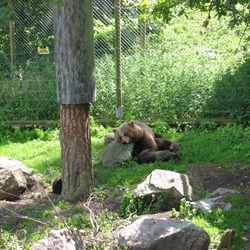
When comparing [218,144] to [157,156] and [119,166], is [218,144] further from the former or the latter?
[119,166]

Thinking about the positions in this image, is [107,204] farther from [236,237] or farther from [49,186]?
[236,237]

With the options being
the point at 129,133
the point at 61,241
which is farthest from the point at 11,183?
the point at 61,241

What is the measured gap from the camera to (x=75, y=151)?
768cm

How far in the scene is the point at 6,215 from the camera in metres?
7.46

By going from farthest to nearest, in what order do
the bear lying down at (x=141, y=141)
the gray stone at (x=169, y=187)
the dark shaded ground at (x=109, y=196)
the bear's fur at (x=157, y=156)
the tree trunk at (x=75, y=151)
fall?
the bear lying down at (x=141, y=141) → the bear's fur at (x=157, y=156) → the tree trunk at (x=75, y=151) → the dark shaded ground at (x=109, y=196) → the gray stone at (x=169, y=187)

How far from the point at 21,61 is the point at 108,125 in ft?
8.27

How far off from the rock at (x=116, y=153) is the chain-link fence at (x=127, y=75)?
7.03ft

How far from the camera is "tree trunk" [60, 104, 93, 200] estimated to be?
7.61 meters

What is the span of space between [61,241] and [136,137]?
442 centimetres

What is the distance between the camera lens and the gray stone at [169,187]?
6930 millimetres

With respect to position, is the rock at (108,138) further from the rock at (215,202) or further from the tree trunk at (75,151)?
the rock at (215,202)

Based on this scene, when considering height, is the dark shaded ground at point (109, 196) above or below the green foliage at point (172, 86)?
below

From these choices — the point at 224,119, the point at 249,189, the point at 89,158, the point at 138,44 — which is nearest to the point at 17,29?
the point at 138,44

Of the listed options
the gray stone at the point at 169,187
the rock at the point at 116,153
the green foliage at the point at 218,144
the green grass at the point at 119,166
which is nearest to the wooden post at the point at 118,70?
the green grass at the point at 119,166
